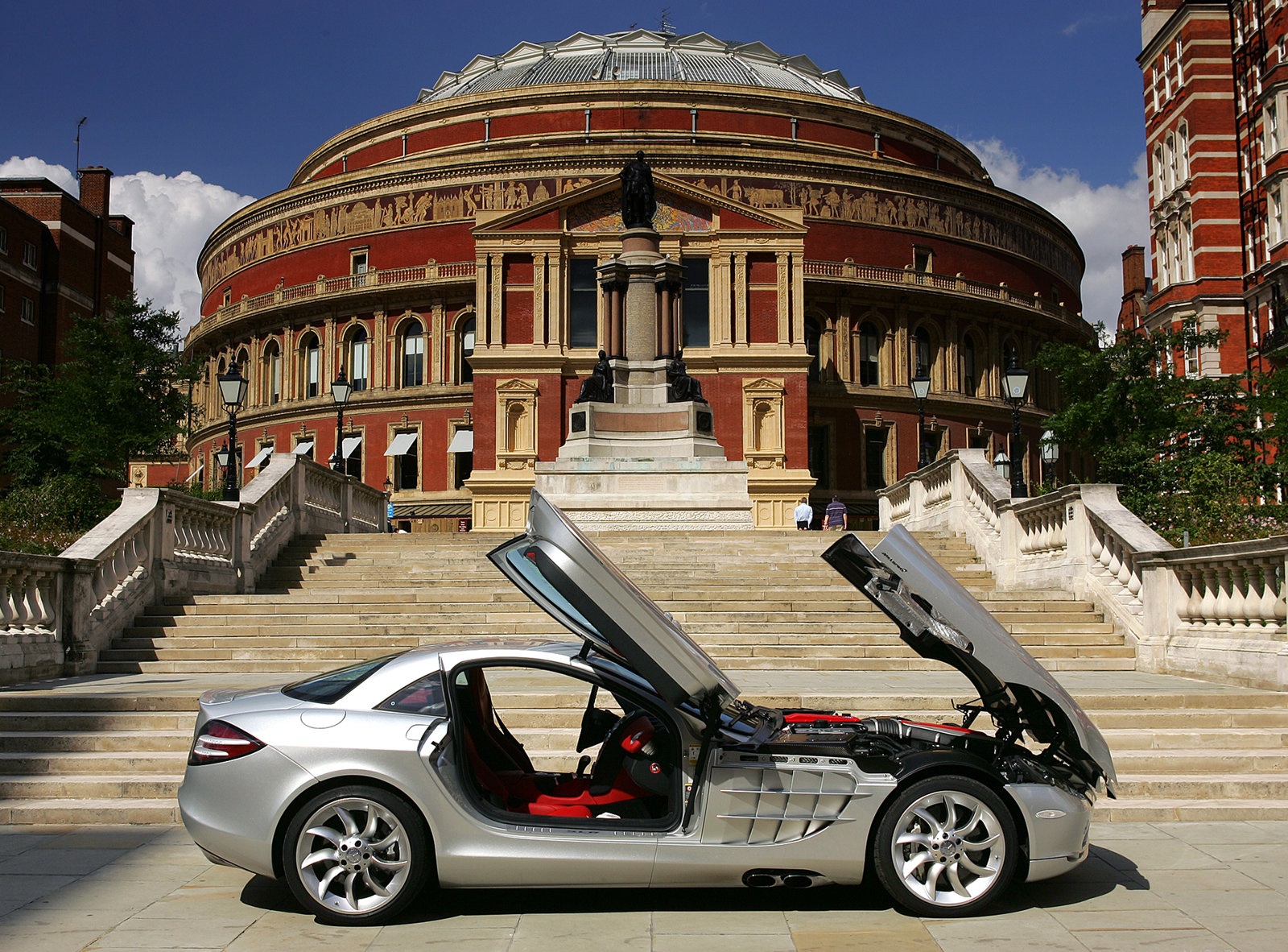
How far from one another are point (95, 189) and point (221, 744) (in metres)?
69.8

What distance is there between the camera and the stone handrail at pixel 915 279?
56969 mm

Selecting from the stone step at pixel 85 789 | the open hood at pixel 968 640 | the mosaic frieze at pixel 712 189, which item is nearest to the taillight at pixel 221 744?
the stone step at pixel 85 789

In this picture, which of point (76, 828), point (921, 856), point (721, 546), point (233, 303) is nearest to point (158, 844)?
point (76, 828)

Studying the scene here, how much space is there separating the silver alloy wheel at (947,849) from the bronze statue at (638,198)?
26884mm

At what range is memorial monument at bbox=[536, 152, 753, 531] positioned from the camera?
27.8 m

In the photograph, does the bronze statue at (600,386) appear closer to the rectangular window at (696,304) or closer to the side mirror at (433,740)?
the rectangular window at (696,304)

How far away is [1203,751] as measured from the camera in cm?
940

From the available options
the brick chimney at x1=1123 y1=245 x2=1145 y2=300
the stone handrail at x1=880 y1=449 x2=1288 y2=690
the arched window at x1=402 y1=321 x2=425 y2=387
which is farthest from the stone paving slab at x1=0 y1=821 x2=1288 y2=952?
the brick chimney at x1=1123 y1=245 x2=1145 y2=300

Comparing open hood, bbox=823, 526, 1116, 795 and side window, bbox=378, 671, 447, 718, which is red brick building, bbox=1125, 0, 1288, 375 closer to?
open hood, bbox=823, 526, 1116, 795

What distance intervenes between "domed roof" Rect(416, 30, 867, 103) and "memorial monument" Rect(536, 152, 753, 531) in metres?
41.3

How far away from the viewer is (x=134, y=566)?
1537cm

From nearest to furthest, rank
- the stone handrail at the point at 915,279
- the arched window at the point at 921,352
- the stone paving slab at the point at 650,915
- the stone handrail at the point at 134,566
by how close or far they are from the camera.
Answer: the stone paving slab at the point at 650,915 → the stone handrail at the point at 134,566 → the stone handrail at the point at 915,279 → the arched window at the point at 921,352

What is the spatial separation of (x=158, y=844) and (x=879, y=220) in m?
55.1

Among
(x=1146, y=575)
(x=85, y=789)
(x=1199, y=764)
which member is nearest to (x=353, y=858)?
(x=85, y=789)
